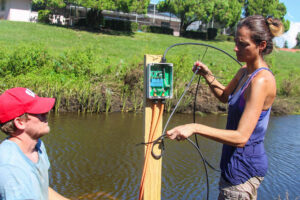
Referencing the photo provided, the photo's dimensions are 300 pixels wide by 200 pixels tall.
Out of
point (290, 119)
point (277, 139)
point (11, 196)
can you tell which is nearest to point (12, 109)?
point (11, 196)

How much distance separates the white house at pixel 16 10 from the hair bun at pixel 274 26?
26799 millimetres

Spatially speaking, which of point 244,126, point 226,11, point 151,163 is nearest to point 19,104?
point 151,163

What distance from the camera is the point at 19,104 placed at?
6.16 ft

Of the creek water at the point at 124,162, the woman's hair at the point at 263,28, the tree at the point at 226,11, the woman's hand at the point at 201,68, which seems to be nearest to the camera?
the woman's hair at the point at 263,28

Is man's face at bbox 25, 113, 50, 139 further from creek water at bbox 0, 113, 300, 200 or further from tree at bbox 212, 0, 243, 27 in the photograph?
tree at bbox 212, 0, 243, 27

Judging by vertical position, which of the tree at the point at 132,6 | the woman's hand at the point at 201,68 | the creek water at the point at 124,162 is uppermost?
the tree at the point at 132,6

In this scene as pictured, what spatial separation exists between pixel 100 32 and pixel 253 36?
24643mm

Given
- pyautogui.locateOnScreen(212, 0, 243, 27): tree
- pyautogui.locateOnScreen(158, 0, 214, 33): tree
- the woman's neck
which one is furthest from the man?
pyautogui.locateOnScreen(212, 0, 243, 27): tree

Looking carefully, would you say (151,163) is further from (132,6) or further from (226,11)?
(226,11)

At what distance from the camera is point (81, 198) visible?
461 cm

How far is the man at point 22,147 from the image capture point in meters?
1.69

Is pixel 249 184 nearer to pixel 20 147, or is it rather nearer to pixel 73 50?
pixel 20 147

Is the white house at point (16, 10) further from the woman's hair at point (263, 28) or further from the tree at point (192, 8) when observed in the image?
the woman's hair at point (263, 28)

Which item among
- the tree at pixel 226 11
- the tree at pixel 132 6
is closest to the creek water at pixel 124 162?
the tree at pixel 132 6
